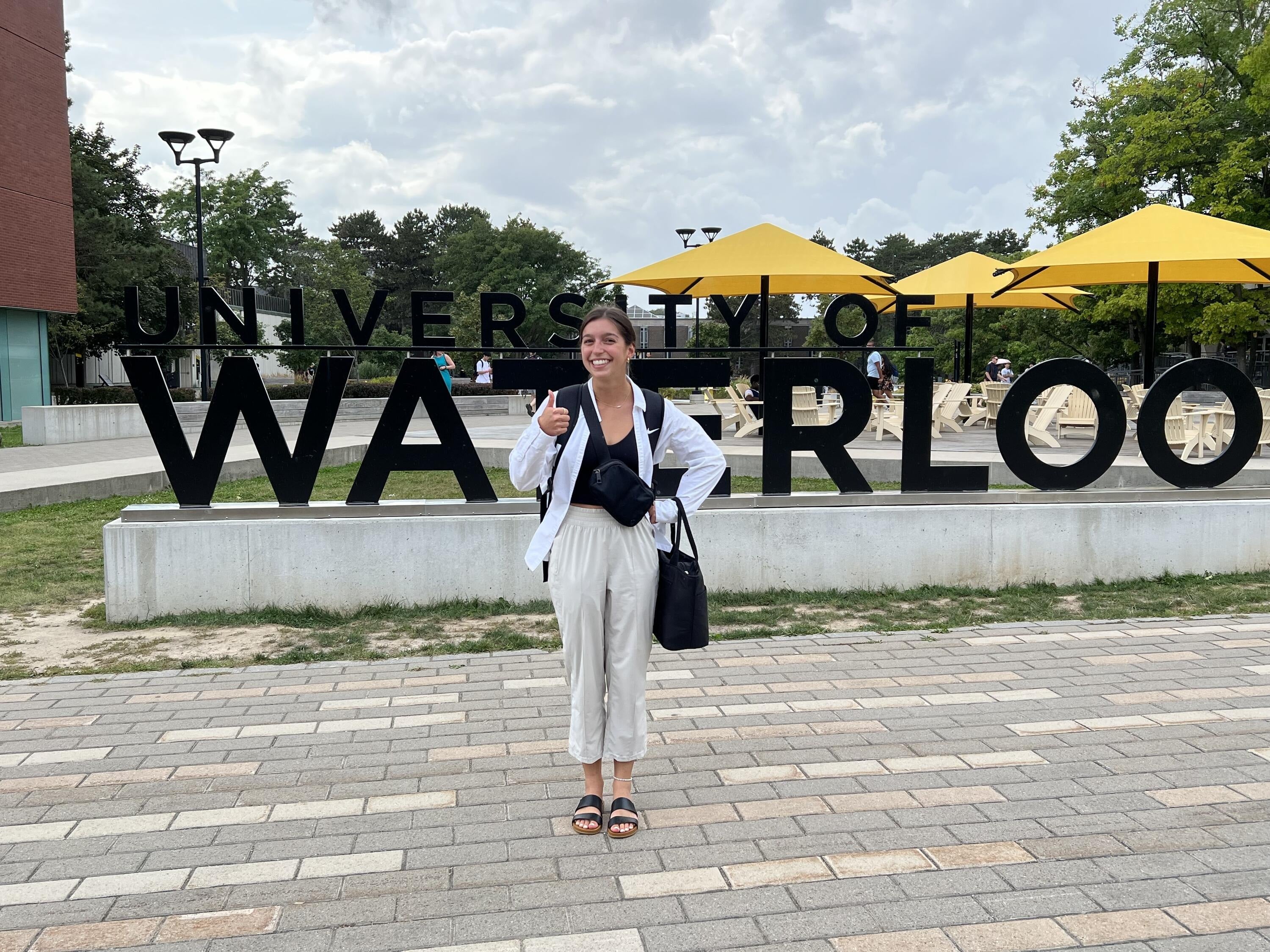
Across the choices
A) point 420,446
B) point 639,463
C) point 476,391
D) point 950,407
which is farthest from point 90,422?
point 639,463

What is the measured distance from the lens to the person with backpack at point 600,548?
3.50 m

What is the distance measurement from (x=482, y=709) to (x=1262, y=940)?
3127 millimetres

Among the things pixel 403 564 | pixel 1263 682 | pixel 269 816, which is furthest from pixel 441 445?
pixel 1263 682

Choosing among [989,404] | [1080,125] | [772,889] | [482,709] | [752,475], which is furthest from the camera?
[1080,125]

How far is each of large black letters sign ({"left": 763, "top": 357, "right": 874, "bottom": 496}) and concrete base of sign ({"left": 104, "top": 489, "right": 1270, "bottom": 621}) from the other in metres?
0.17

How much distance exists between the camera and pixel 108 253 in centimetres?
3538

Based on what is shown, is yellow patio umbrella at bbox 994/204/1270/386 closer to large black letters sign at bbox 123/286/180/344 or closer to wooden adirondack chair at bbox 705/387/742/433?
wooden adirondack chair at bbox 705/387/742/433

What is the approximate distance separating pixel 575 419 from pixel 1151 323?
12.8 meters

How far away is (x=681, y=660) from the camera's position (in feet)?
18.6

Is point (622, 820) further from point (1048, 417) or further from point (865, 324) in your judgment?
point (1048, 417)

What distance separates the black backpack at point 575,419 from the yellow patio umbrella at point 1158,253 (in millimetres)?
8978

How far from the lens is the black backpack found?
3.53m

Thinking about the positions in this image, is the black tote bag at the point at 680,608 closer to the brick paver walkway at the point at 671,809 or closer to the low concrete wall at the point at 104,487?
the brick paver walkway at the point at 671,809

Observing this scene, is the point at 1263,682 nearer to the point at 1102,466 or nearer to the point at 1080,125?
the point at 1102,466
